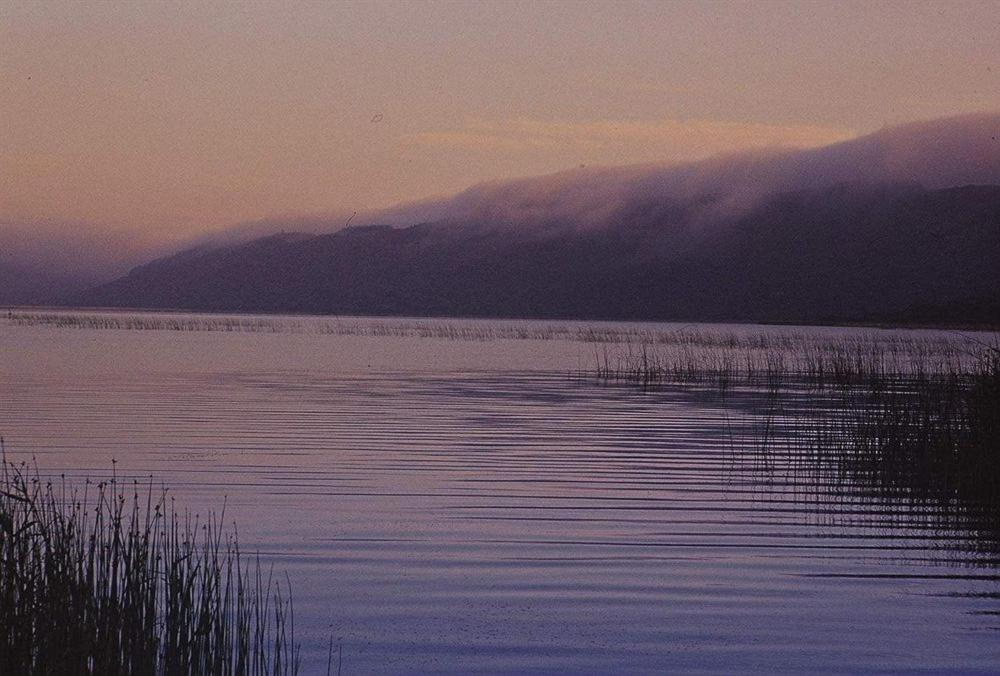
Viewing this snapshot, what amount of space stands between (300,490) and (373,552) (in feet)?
11.1

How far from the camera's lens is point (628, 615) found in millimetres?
9297

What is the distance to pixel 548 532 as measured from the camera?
12398mm

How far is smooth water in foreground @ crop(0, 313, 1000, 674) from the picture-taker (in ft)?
28.5

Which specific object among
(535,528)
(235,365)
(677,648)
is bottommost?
(677,648)

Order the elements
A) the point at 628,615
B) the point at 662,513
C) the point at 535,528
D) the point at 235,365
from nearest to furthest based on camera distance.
→ the point at 628,615, the point at 535,528, the point at 662,513, the point at 235,365

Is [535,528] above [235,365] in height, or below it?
below

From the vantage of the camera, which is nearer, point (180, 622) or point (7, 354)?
point (180, 622)

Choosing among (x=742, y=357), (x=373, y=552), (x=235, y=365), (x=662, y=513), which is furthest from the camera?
(x=742, y=357)

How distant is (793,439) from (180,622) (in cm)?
1508

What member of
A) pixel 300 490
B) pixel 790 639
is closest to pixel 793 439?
pixel 300 490

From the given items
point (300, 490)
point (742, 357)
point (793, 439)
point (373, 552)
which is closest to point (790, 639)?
point (373, 552)

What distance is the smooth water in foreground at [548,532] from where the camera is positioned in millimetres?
8680

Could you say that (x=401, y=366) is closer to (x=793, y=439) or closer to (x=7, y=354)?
(x=7, y=354)

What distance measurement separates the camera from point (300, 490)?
1451cm
